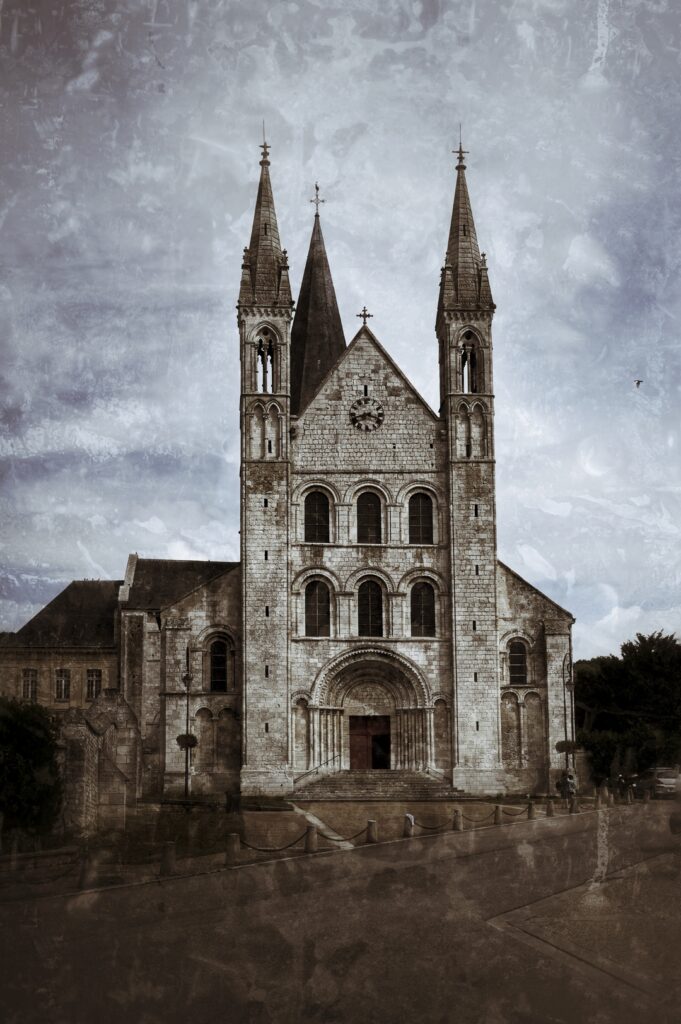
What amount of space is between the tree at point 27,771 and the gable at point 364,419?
2024cm

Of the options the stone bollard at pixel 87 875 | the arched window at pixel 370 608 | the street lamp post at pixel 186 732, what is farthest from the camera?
the arched window at pixel 370 608

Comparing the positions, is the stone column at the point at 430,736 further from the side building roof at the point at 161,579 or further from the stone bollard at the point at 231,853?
the stone bollard at the point at 231,853

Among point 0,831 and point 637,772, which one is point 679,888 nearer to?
point 0,831

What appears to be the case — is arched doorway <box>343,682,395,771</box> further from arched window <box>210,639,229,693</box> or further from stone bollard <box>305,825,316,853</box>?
stone bollard <box>305,825,316,853</box>

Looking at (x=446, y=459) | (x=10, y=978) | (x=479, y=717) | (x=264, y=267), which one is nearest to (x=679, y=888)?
(x=10, y=978)

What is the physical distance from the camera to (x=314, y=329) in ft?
165

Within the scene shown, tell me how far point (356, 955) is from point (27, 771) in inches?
481

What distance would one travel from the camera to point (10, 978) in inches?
501

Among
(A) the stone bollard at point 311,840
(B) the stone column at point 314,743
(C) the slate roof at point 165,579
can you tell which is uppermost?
(C) the slate roof at point 165,579

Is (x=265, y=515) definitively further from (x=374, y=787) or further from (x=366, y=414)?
(x=374, y=787)

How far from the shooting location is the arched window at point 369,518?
141 ft

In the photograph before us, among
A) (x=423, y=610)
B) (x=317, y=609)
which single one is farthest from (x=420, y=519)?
(x=317, y=609)

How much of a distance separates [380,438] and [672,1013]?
32838 mm

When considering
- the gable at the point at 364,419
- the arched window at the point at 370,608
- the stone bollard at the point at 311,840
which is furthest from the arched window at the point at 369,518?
the stone bollard at the point at 311,840
